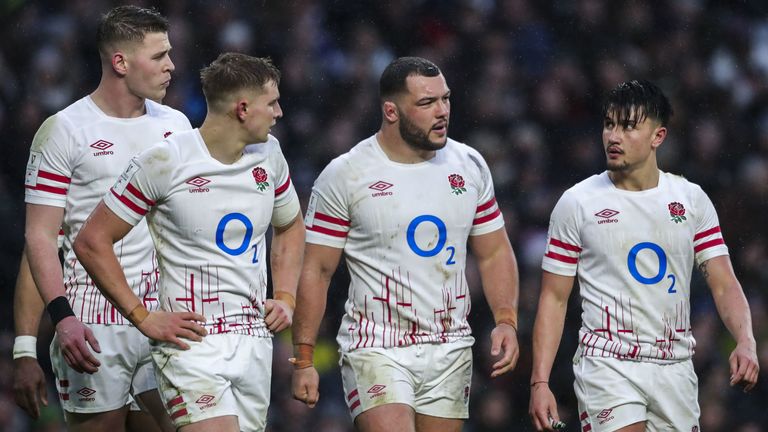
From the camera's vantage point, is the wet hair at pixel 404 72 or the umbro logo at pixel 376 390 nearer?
the umbro logo at pixel 376 390

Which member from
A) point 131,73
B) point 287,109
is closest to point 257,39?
point 287,109

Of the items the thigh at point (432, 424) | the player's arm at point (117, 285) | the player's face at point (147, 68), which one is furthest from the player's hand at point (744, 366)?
the player's face at point (147, 68)

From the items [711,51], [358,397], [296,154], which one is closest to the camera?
[358,397]

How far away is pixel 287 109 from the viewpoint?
836cm

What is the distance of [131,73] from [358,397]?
1547 millimetres

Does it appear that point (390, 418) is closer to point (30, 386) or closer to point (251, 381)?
point (251, 381)

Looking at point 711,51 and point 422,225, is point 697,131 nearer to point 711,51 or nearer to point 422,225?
point 711,51

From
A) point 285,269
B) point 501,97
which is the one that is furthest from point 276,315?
point 501,97

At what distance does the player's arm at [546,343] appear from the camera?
514 centimetres

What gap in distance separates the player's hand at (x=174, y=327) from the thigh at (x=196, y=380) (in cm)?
4

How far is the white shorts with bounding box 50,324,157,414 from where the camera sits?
529 centimetres

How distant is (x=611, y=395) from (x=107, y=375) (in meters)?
1.95

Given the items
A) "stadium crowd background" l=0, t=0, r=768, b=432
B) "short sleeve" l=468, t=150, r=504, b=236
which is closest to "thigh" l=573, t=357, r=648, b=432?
"short sleeve" l=468, t=150, r=504, b=236

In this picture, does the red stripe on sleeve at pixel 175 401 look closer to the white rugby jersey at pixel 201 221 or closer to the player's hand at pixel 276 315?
the white rugby jersey at pixel 201 221
